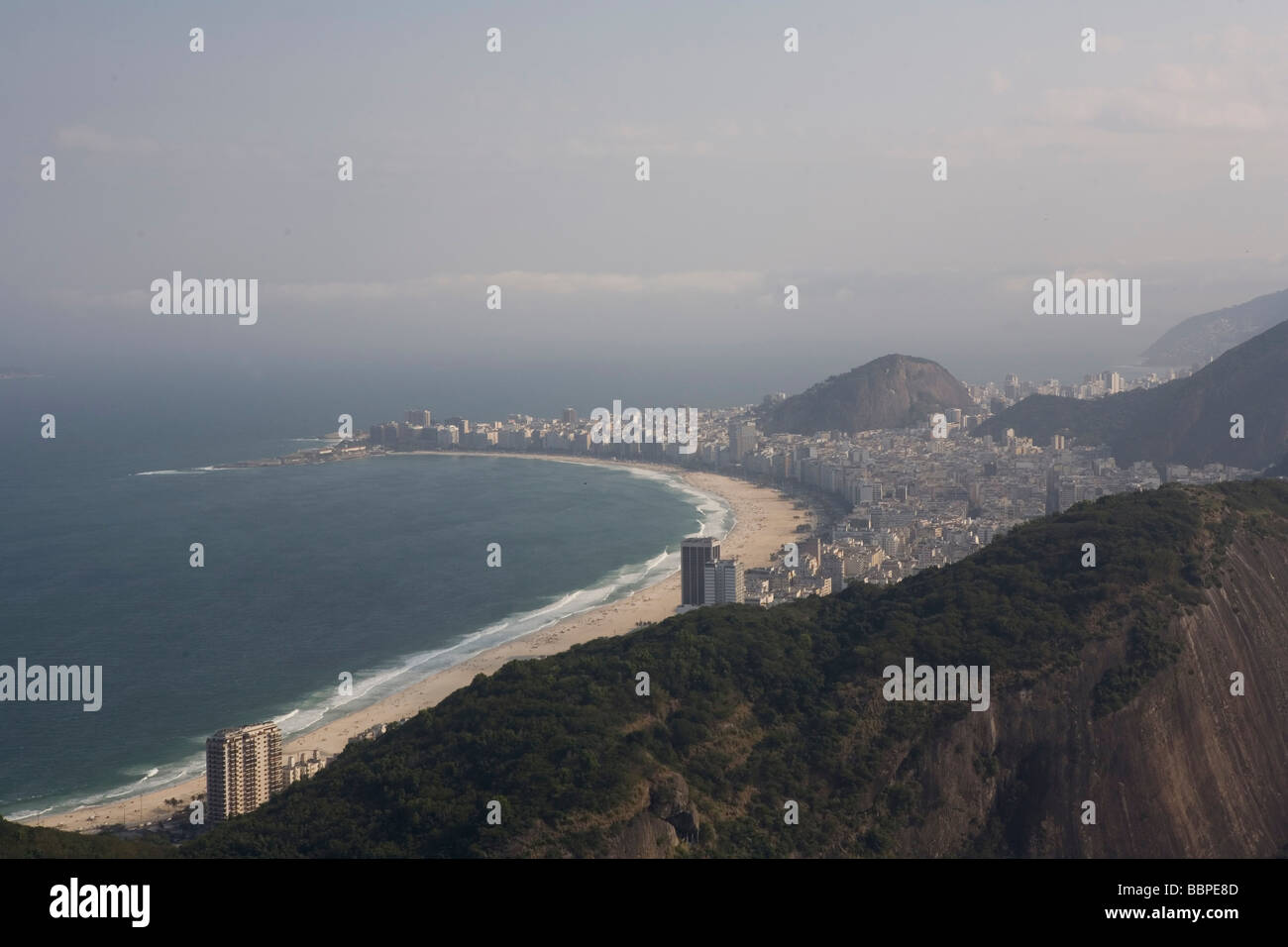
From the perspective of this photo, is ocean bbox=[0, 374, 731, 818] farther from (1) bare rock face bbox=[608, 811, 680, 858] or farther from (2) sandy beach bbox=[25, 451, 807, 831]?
(1) bare rock face bbox=[608, 811, 680, 858]

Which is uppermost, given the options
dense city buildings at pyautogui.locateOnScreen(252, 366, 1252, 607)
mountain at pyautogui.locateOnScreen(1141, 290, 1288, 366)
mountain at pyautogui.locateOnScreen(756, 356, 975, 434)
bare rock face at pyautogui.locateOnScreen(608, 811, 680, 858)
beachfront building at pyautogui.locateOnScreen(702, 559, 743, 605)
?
mountain at pyautogui.locateOnScreen(1141, 290, 1288, 366)

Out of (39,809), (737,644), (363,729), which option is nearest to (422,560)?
(363,729)

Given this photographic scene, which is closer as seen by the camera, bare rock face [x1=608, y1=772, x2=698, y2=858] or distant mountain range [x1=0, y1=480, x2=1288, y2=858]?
bare rock face [x1=608, y1=772, x2=698, y2=858]

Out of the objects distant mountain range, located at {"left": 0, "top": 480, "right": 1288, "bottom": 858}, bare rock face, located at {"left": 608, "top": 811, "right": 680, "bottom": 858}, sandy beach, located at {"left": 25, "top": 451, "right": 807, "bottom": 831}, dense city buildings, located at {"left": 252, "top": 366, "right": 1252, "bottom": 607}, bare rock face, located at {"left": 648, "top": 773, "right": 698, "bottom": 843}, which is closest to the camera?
bare rock face, located at {"left": 608, "top": 811, "right": 680, "bottom": 858}

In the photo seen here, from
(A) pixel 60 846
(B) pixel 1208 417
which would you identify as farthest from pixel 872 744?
(B) pixel 1208 417

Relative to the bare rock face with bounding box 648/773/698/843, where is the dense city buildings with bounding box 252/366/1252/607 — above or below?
above

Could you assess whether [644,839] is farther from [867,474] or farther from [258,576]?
[867,474]

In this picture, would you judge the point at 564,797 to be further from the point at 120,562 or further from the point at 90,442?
the point at 90,442

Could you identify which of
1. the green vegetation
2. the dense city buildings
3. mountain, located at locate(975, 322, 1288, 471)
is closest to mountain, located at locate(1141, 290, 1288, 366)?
the dense city buildings
